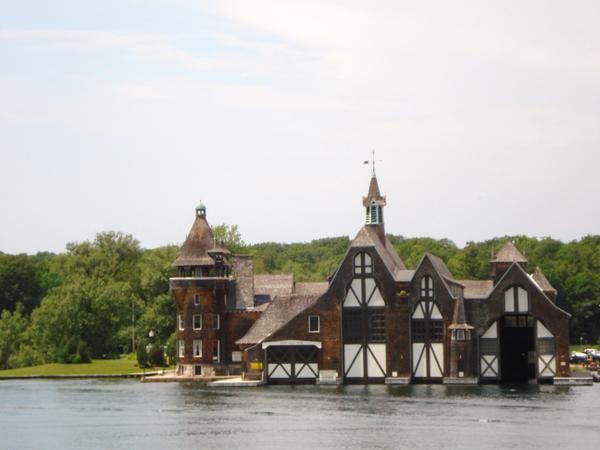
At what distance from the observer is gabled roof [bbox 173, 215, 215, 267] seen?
348 ft

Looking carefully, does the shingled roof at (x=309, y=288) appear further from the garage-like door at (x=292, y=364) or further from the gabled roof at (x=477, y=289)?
the gabled roof at (x=477, y=289)

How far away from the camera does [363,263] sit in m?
96.7

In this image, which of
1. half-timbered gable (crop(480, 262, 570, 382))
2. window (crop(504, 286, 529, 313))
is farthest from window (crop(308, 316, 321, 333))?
window (crop(504, 286, 529, 313))

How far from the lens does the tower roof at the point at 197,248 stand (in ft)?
348

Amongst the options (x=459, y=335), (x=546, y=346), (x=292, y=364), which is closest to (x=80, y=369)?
(x=292, y=364)

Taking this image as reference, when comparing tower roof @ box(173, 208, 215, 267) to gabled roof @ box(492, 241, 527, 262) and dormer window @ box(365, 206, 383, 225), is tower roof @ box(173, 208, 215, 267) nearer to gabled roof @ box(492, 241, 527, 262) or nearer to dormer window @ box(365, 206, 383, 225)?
dormer window @ box(365, 206, 383, 225)

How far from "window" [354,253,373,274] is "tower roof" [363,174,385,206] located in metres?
16.3

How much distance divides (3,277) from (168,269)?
102 feet

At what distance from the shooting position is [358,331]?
97500mm

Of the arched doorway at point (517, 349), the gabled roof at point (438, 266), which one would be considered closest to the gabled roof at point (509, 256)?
the arched doorway at point (517, 349)

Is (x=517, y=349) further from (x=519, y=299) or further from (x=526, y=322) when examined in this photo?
(x=519, y=299)

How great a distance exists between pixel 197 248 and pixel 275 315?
8.36 meters

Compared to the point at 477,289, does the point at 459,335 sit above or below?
below

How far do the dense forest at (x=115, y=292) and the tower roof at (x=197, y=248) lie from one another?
16.7 metres
